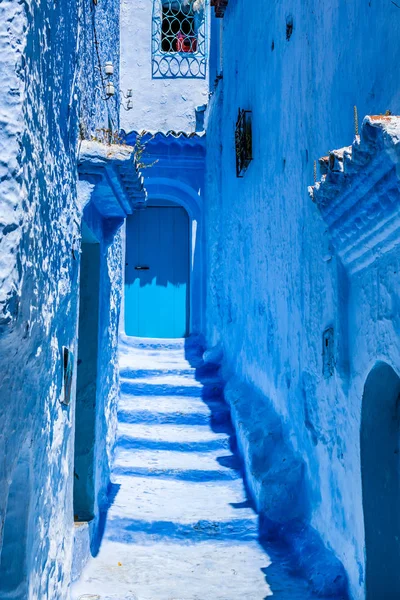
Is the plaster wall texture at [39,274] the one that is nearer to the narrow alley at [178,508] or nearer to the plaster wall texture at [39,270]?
the plaster wall texture at [39,270]

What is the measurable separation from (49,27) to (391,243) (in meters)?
1.92

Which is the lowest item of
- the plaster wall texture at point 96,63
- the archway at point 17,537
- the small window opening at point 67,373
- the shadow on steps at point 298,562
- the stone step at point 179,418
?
the shadow on steps at point 298,562

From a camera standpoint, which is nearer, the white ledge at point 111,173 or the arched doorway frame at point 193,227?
the white ledge at point 111,173

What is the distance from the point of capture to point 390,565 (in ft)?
13.4

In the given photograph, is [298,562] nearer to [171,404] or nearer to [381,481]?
[381,481]

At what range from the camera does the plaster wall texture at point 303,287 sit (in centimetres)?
412

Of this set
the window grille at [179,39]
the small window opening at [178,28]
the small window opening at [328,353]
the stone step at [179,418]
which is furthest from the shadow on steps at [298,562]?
the small window opening at [178,28]

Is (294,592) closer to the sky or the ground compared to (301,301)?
closer to the ground

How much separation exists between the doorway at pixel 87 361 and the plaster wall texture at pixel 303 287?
159 centimetres

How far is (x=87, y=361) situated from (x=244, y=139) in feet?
12.7

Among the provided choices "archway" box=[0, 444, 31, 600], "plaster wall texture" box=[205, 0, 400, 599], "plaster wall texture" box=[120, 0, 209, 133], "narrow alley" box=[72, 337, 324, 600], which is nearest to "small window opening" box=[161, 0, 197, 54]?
"plaster wall texture" box=[120, 0, 209, 133]

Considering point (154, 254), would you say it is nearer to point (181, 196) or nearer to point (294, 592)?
point (181, 196)

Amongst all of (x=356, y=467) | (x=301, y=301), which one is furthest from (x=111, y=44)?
(x=356, y=467)

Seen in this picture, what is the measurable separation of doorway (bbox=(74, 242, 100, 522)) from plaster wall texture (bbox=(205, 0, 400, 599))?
1.59 m
